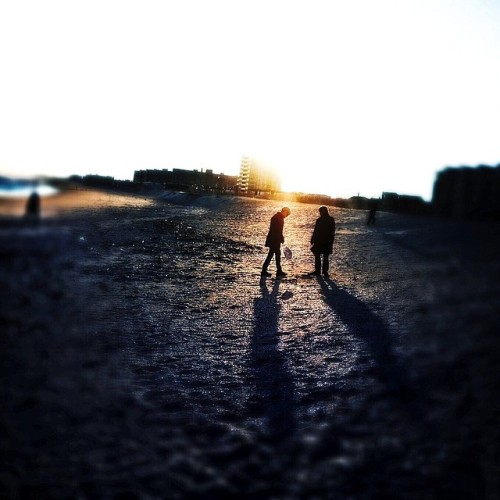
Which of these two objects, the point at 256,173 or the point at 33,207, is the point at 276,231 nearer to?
the point at 33,207

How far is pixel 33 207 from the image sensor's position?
191 cm

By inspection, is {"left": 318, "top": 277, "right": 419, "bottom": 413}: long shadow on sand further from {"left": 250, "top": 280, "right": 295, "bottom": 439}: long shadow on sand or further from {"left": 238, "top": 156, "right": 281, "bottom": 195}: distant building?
{"left": 238, "top": 156, "right": 281, "bottom": 195}: distant building

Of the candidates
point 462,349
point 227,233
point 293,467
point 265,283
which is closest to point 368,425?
point 293,467

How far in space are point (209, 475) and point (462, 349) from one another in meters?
2.89

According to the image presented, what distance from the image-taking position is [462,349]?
4250mm

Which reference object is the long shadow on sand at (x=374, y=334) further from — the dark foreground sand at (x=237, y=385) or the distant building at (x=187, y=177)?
the distant building at (x=187, y=177)

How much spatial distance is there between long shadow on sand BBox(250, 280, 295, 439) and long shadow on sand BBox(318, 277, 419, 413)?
0.92 metres

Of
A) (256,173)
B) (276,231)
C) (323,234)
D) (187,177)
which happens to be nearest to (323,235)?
(323,234)

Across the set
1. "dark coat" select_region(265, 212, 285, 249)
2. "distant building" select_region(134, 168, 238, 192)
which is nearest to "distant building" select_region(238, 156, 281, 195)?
"distant building" select_region(134, 168, 238, 192)

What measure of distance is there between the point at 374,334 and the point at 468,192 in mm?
22839

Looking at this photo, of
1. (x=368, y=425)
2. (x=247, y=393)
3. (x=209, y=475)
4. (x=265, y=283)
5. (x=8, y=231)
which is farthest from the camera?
(x=265, y=283)

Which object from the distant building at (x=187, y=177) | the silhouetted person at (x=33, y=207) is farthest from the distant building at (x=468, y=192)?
the distant building at (x=187, y=177)

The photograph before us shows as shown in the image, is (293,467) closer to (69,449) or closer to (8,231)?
(69,449)

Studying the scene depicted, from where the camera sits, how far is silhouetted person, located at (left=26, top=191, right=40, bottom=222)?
6.16ft
